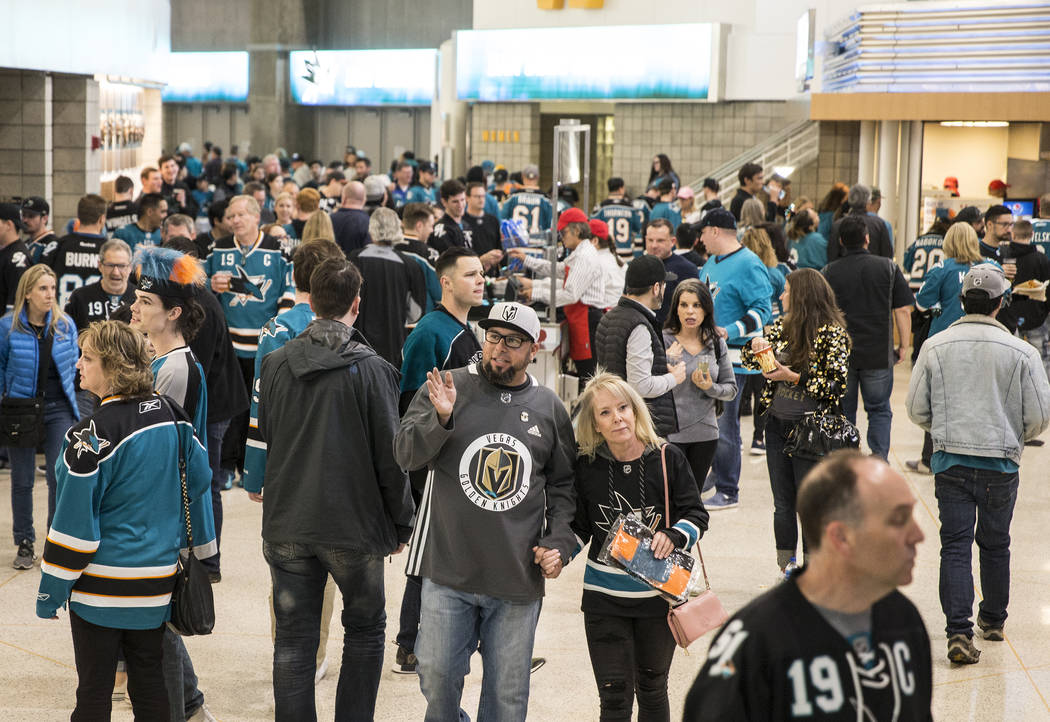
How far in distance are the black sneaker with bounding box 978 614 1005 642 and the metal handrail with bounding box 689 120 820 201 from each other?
14.2 m

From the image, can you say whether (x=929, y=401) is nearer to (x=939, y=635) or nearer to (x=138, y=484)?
(x=939, y=635)

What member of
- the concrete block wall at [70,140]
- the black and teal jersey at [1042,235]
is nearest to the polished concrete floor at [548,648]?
the black and teal jersey at [1042,235]

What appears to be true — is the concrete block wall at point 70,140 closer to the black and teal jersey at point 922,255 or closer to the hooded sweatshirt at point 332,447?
the black and teal jersey at point 922,255

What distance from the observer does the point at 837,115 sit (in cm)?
1550

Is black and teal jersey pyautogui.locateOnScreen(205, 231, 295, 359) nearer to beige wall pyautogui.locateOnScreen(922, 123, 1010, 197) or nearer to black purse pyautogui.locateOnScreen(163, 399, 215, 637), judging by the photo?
black purse pyautogui.locateOnScreen(163, 399, 215, 637)

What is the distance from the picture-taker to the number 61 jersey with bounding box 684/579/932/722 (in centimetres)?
229

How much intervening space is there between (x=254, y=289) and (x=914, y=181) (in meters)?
10.3

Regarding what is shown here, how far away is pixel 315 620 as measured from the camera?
170 inches

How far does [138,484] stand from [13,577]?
315 centimetres

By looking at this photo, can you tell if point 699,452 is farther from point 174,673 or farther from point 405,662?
point 174,673

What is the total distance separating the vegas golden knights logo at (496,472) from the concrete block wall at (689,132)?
60.3ft

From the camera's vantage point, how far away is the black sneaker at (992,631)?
583 centimetres

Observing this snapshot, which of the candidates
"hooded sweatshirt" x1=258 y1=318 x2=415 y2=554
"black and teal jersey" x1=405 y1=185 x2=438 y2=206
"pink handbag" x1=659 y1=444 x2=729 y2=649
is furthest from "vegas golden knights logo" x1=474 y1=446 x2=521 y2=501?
"black and teal jersey" x1=405 y1=185 x2=438 y2=206

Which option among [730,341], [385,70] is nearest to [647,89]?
[385,70]
